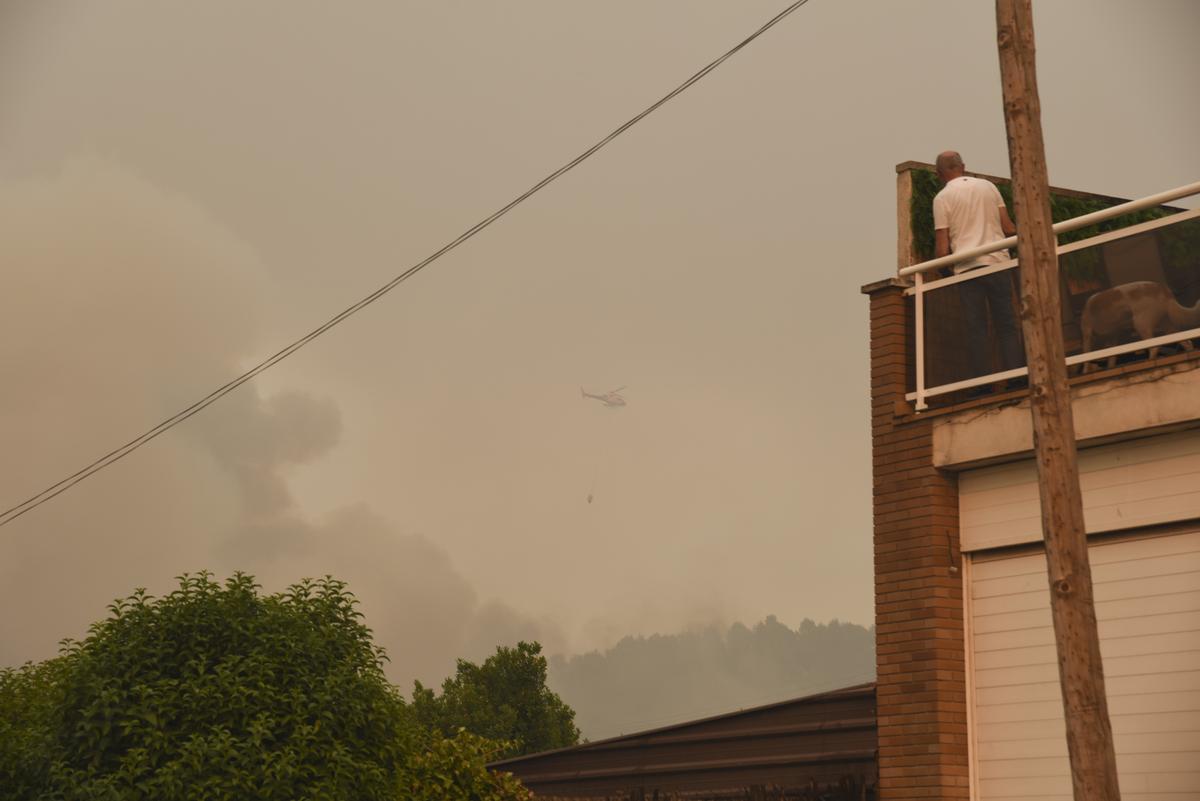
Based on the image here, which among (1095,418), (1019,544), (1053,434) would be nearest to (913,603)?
(1019,544)

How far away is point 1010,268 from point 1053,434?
3.61 meters

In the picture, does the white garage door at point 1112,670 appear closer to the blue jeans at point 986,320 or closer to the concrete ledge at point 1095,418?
A: the concrete ledge at point 1095,418

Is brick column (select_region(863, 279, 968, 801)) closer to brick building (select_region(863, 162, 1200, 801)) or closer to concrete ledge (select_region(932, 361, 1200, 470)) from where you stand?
brick building (select_region(863, 162, 1200, 801))

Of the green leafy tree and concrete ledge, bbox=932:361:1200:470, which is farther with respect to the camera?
the green leafy tree

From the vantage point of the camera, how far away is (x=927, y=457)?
11930mm

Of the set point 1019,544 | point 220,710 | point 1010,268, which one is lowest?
point 220,710

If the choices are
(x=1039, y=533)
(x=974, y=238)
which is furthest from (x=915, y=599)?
(x=974, y=238)

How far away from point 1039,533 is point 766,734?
17.7 feet

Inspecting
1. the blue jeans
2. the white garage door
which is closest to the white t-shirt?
the blue jeans

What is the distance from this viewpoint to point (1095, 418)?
10.7 meters

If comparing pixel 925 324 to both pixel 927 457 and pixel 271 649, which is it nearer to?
pixel 927 457

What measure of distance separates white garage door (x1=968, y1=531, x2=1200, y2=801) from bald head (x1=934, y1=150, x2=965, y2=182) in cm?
354

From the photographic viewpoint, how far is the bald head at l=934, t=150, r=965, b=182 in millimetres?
12781

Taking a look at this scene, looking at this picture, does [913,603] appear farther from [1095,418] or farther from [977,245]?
[977,245]
